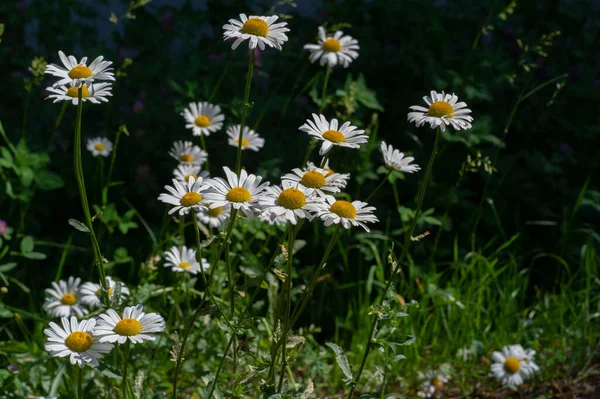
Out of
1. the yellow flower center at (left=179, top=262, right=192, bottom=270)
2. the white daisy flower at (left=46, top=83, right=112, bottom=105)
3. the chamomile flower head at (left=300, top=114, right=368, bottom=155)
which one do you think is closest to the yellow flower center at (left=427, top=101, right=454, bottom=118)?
the chamomile flower head at (left=300, top=114, right=368, bottom=155)

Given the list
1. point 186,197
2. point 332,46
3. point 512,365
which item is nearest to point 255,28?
point 186,197

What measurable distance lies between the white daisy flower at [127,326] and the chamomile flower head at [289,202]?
0.31 metres

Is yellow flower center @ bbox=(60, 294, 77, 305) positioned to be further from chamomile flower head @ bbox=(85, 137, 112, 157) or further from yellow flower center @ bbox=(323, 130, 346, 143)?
yellow flower center @ bbox=(323, 130, 346, 143)

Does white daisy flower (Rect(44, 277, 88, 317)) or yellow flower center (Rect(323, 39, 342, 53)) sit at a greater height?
yellow flower center (Rect(323, 39, 342, 53))

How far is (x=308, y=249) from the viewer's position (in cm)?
308

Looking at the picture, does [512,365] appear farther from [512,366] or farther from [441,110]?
[441,110]

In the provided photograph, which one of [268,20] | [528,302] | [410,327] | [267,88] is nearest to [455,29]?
[267,88]

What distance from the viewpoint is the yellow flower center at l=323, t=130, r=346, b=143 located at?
1.65m

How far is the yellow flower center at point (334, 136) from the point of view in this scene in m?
1.65

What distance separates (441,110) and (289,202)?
38cm

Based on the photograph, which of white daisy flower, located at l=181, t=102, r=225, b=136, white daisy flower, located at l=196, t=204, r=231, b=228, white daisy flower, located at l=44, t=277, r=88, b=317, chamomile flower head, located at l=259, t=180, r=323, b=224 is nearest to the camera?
chamomile flower head, located at l=259, t=180, r=323, b=224

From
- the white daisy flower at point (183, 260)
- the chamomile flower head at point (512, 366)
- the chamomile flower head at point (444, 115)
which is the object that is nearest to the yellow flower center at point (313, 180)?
the chamomile flower head at point (444, 115)

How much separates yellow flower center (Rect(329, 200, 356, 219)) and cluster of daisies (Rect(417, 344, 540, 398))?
1.19 m

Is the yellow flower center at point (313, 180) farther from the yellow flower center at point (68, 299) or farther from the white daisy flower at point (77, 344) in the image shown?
the yellow flower center at point (68, 299)
